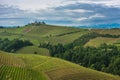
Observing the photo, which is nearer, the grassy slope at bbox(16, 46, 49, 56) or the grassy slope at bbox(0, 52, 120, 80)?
the grassy slope at bbox(0, 52, 120, 80)

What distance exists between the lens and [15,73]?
84.1 metres

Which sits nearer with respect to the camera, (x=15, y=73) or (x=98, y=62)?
(x=15, y=73)

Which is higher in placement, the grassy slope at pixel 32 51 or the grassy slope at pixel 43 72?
the grassy slope at pixel 43 72

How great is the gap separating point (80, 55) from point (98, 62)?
20891mm

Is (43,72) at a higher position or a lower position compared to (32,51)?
higher

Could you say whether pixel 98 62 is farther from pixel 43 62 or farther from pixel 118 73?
pixel 43 62

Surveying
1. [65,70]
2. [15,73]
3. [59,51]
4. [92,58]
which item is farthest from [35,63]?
[59,51]

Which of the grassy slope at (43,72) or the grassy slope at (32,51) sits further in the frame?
the grassy slope at (32,51)

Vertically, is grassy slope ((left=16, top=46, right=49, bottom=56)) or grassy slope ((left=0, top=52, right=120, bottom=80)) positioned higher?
grassy slope ((left=0, top=52, right=120, bottom=80))

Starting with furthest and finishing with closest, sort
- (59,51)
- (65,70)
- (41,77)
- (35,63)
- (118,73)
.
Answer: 1. (59,51)
2. (118,73)
3. (35,63)
4. (65,70)
5. (41,77)

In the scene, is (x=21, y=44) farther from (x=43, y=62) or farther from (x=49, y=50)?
(x=43, y=62)

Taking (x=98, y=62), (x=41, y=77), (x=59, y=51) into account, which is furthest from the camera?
(x=59, y=51)

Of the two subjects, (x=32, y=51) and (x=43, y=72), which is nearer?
(x=43, y=72)

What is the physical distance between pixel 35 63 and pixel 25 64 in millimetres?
4970
